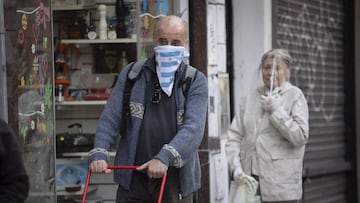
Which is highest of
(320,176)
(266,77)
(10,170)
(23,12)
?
(23,12)

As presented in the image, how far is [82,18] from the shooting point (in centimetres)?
706

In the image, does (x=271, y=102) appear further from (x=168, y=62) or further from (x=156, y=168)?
(x=156, y=168)

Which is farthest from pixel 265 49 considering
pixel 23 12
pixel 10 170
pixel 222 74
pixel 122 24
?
pixel 10 170

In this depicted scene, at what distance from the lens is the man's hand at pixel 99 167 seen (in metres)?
4.12

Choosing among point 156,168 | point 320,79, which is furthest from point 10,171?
point 320,79

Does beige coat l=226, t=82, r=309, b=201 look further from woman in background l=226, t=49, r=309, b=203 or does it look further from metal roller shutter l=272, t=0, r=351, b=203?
metal roller shutter l=272, t=0, r=351, b=203

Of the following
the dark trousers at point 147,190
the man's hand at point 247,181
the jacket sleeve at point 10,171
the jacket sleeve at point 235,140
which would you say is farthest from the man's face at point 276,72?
the jacket sleeve at point 10,171

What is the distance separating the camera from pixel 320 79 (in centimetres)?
900

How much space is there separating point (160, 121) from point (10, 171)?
1.43m

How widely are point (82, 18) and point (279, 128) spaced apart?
7.20 feet

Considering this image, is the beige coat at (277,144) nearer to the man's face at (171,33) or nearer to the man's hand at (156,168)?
the man's face at (171,33)

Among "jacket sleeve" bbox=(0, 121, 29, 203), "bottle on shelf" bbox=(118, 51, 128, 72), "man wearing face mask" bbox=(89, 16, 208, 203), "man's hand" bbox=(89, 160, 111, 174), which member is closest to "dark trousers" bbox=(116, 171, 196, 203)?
"man wearing face mask" bbox=(89, 16, 208, 203)

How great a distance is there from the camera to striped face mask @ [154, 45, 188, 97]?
430cm

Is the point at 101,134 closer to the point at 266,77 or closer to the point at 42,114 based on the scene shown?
the point at 42,114
